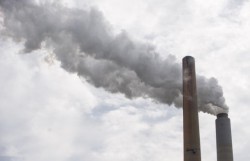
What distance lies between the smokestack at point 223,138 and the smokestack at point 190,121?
104 inches

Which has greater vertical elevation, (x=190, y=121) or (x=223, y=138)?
(x=223, y=138)

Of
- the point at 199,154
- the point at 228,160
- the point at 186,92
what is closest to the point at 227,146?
the point at 228,160

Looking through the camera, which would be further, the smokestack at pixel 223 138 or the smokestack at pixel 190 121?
the smokestack at pixel 223 138

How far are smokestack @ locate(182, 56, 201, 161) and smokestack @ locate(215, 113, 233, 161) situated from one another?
2.65 m

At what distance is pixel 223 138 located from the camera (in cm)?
1853

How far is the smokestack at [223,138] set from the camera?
18.2 metres

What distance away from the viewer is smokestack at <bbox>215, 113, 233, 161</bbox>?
716 inches

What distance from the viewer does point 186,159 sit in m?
16.1

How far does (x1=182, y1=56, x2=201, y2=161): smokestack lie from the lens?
16.0m

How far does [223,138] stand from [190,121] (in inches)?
134

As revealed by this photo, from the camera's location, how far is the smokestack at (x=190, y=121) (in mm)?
16011

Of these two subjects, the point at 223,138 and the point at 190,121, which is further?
the point at 223,138

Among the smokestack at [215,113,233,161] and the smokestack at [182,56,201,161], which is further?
the smokestack at [215,113,233,161]

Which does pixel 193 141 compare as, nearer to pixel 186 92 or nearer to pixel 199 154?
pixel 199 154
